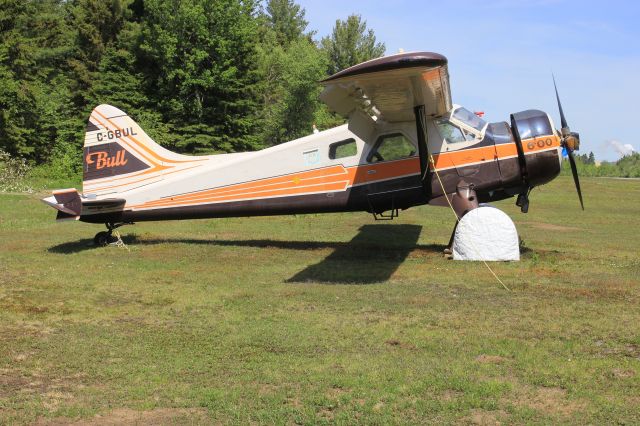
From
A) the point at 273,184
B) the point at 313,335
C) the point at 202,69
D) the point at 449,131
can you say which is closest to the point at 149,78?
the point at 202,69

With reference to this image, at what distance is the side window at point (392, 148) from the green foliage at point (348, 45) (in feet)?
217

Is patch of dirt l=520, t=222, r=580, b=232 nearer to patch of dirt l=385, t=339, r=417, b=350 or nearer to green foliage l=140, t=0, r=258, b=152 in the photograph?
patch of dirt l=385, t=339, r=417, b=350

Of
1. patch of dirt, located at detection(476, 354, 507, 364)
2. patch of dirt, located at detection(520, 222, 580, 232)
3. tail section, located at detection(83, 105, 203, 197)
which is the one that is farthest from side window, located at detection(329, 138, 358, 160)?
patch of dirt, located at detection(520, 222, 580, 232)

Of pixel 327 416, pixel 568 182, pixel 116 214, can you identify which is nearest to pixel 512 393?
pixel 327 416

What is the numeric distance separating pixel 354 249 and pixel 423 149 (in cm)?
304

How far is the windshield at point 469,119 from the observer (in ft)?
43.6

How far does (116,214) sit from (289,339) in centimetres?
852

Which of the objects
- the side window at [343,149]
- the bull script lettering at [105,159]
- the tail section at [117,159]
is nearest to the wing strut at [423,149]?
the side window at [343,149]

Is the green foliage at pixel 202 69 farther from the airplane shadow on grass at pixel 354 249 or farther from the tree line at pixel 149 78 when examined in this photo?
the airplane shadow on grass at pixel 354 249

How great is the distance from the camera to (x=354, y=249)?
1461cm

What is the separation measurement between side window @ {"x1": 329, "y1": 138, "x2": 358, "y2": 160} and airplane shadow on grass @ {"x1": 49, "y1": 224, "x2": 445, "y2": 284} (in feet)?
7.15

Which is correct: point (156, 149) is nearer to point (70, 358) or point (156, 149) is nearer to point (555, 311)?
point (70, 358)

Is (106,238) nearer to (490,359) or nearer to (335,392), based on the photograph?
(335,392)

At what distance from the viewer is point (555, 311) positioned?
831cm
